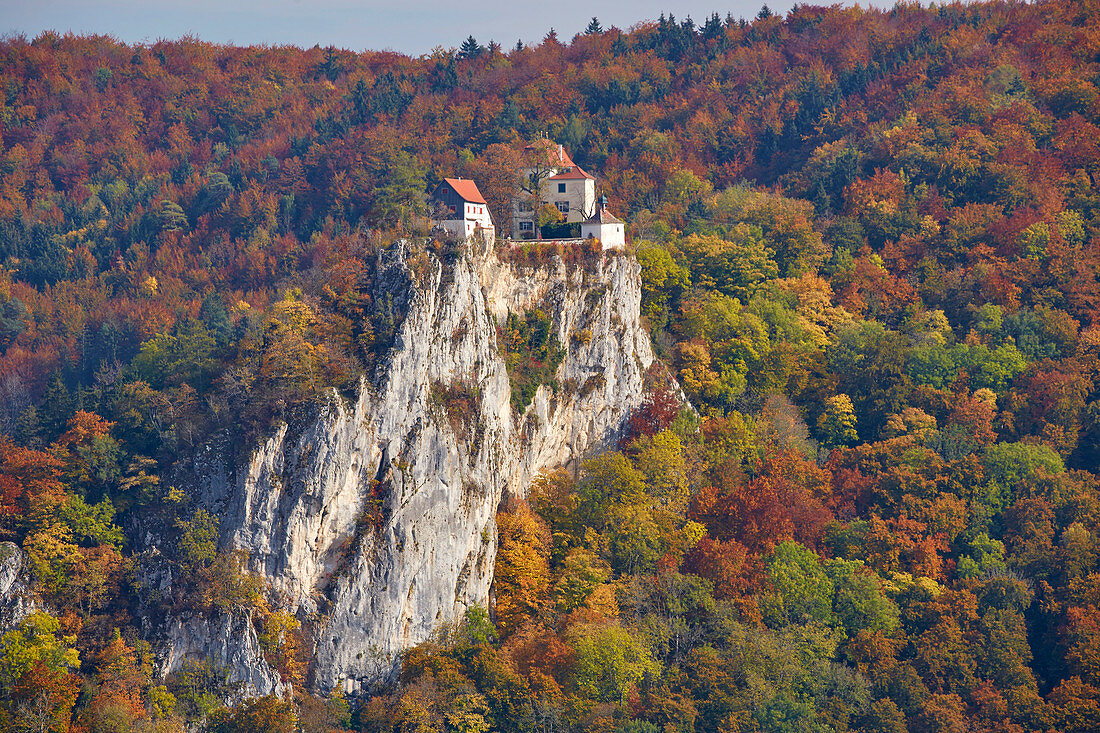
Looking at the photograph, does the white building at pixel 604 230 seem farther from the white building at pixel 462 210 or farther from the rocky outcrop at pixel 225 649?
the rocky outcrop at pixel 225 649

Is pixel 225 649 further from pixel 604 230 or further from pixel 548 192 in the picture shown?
pixel 548 192

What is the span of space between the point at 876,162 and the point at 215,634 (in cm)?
5751

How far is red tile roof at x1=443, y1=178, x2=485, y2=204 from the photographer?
61.2 metres

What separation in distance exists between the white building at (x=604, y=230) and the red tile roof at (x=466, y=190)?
20.9ft

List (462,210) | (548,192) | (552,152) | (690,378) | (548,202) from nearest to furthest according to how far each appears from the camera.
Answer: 1. (462,210)
2. (548,202)
3. (548,192)
4. (690,378)
5. (552,152)

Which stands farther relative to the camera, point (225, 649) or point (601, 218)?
point (601, 218)

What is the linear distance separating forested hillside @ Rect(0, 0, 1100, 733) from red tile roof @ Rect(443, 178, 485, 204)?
9.76 feet

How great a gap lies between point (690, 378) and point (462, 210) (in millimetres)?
16660

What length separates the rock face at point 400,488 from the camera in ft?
176

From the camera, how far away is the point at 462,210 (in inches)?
2399

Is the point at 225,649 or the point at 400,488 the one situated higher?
the point at 400,488

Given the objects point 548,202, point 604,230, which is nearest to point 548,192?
point 548,202

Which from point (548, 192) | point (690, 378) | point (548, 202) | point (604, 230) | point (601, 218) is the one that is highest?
point (548, 192)

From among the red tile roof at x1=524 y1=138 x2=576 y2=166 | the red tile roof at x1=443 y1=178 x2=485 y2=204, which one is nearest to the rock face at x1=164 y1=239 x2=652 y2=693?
the red tile roof at x1=443 y1=178 x2=485 y2=204
